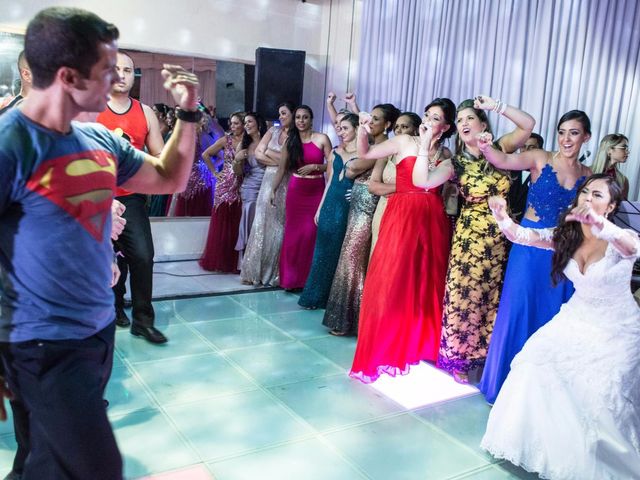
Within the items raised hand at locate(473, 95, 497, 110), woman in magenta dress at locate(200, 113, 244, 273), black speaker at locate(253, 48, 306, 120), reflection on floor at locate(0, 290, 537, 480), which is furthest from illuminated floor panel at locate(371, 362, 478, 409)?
black speaker at locate(253, 48, 306, 120)

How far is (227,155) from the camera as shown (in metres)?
6.18

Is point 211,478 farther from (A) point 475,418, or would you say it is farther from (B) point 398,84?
(B) point 398,84

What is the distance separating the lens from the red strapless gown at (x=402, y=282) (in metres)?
3.55

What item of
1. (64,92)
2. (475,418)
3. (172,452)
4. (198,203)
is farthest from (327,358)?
(198,203)

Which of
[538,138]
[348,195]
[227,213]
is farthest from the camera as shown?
[227,213]

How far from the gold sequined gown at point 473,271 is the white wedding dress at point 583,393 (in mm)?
861

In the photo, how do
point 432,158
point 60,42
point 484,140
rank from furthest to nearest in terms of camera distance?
point 432,158 → point 484,140 → point 60,42

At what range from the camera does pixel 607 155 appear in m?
3.93

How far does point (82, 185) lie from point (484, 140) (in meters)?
2.33

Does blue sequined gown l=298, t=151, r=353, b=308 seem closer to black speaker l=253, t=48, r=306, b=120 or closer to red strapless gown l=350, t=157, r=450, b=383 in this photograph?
red strapless gown l=350, t=157, r=450, b=383

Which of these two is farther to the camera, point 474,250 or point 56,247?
point 474,250

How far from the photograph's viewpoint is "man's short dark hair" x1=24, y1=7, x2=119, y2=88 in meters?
1.30

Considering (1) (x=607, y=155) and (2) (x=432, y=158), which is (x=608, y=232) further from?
(1) (x=607, y=155)

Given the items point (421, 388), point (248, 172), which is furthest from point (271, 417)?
point (248, 172)
